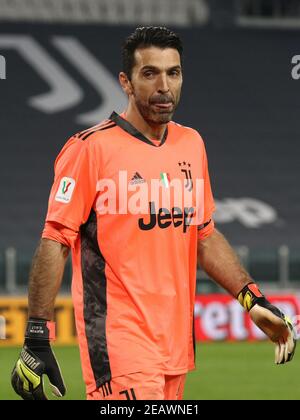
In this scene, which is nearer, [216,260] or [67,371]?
[216,260]

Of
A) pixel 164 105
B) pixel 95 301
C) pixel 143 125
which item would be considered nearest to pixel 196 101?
pixel 143 125

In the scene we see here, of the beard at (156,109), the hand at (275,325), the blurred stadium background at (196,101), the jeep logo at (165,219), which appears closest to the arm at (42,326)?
the jeep logo at (165,219)

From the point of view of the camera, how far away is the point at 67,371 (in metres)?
12.2

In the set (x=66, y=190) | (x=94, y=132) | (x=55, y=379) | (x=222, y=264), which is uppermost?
(x=94, y=132)

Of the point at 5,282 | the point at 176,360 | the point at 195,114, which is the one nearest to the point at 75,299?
the point at 176,360

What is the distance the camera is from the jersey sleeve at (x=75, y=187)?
164 inches

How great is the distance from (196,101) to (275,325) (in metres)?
20.4

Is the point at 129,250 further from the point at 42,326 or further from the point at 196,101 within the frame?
the point at 196,101

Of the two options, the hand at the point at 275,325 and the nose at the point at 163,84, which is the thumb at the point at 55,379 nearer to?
the hand at the point at 275,325

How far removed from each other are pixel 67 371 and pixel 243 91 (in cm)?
1362

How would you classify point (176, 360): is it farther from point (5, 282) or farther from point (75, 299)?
point (5, 282)

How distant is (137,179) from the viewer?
4.30 m

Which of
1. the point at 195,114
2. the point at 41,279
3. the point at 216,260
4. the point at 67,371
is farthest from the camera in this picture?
the point at 195,114

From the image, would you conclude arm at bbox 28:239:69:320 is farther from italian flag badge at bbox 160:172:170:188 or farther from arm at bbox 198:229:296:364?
arm at bbox 198:229:296:364
